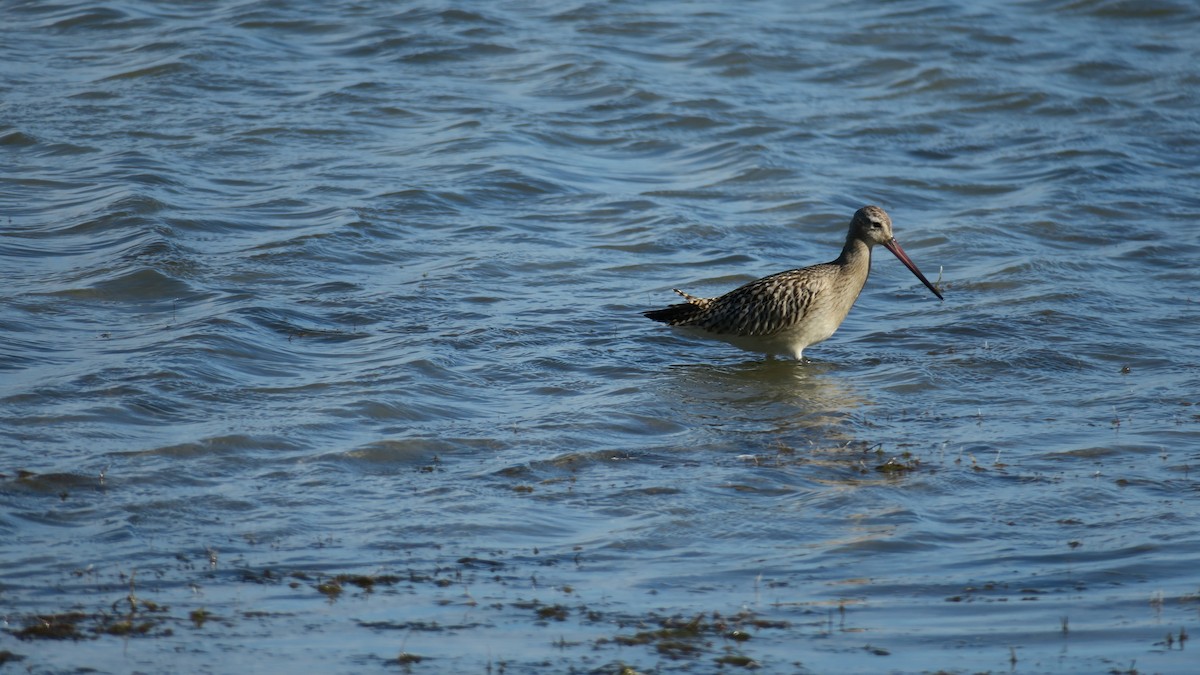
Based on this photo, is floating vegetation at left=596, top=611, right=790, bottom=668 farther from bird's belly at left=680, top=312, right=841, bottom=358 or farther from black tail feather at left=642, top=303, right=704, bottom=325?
black tail feather at left=642, top=303, right=704, bottom=325

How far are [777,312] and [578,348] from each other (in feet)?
3.92

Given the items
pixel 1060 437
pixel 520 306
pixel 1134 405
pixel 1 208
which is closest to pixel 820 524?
pixel 1060 437

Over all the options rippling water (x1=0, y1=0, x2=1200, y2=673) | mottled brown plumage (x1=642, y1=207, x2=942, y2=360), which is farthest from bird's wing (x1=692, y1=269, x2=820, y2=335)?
rippling water (x1=0, y1=0, x2=1200, y2=673)

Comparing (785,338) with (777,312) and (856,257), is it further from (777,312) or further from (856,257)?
(856,257)

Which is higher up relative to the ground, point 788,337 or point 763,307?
point 763,307

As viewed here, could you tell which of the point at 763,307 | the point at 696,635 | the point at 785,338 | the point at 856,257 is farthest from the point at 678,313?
the point at 696,635

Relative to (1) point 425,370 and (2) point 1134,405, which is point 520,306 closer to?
(1) point 425,370

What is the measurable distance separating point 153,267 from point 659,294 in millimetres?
3275

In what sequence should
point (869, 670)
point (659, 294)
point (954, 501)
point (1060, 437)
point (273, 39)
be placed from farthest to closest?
1. point (273, 39)
2. point (659, 294)
3. point (1060, 437)
4. point (954, 501)
5. point (869, 670)

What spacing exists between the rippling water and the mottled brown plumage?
238 mm

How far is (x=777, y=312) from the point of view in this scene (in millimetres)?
8953

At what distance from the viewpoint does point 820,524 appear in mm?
6113

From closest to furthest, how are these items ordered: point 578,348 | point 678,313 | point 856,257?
point 578,348 < point 678,313 < point 856,257

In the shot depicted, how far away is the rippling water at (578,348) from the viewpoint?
16.8 feet
